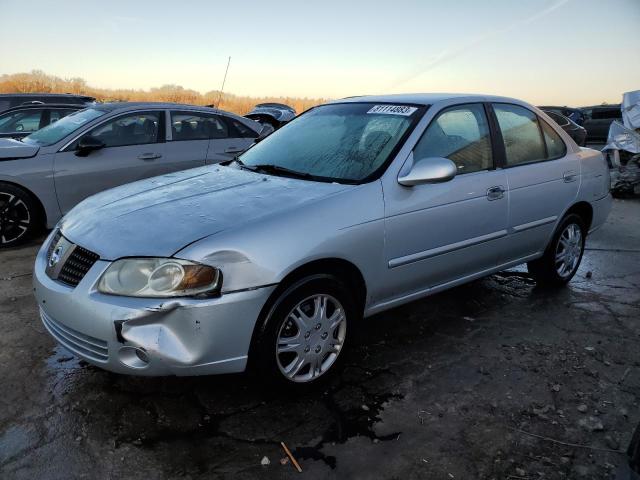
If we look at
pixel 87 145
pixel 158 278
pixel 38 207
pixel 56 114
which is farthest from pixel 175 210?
pixel 56 114

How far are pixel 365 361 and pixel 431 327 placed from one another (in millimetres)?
762

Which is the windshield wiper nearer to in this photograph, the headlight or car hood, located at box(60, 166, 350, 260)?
car hood, located at box(60, 166, 350, 260)

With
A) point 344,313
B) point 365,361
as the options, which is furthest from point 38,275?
point 365,361

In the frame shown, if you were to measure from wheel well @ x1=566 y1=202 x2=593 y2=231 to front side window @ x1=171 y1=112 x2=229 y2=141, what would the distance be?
4.23 metres

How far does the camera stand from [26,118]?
332 inches

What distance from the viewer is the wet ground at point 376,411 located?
2.36 m

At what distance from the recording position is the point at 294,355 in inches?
112

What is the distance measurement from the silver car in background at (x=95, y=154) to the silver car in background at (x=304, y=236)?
8.59 ft

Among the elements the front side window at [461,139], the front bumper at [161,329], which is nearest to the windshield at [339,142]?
the front side window at [461,139]

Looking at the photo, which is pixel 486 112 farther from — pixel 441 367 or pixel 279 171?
pixel 441 367

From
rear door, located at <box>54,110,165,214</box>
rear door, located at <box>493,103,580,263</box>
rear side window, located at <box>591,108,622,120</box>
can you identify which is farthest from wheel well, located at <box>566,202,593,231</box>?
rear side window, located at <box>591,108,622,120</box>

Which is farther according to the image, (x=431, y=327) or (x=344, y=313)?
(x=431, y=327)

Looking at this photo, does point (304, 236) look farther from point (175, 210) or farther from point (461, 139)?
point (461, 139)

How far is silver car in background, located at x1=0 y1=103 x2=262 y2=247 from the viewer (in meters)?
5.62
